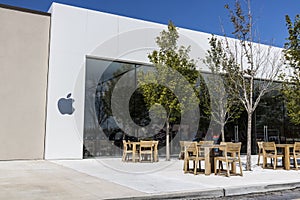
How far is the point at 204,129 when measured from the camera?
15531mm

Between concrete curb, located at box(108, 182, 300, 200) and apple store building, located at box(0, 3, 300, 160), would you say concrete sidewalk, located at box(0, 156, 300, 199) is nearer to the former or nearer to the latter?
concrete curb, located at box(108, 182, 300, 200)

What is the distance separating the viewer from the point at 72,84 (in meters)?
12.6

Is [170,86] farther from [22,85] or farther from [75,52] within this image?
[22,85]

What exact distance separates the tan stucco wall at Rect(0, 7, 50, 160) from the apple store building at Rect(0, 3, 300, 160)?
3cm

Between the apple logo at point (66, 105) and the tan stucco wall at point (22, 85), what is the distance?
0.59 meters

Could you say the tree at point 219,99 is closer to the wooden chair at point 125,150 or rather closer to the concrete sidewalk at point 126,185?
the wooden chair at point 125,150

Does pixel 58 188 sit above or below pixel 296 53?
below

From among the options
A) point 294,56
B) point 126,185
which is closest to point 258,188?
point 126,185

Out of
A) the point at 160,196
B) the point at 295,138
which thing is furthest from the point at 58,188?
the point at 295,138

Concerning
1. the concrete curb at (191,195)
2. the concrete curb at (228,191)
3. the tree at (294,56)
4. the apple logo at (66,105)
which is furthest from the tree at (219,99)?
the concrete curb at (191,195)

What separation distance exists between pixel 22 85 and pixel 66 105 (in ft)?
5.71

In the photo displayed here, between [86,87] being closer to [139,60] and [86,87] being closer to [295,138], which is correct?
[139,60]

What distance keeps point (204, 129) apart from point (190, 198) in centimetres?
996

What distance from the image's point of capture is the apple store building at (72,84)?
11.9m
